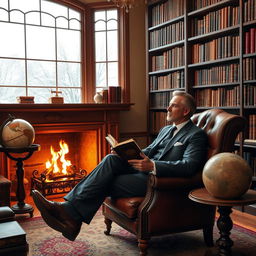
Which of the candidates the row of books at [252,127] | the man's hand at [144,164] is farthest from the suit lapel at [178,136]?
the row of books at [252,127]

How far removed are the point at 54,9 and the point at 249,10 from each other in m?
2.62

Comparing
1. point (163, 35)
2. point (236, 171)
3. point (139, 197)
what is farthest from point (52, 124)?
point (236, 171)

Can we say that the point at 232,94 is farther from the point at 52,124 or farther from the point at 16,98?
the point at 16,98

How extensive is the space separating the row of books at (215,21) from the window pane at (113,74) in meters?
1.29

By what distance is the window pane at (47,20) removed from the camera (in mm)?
4898

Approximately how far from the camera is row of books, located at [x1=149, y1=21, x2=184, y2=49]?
465cm

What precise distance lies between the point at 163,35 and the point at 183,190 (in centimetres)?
286

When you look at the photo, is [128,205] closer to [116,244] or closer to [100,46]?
[116,244]

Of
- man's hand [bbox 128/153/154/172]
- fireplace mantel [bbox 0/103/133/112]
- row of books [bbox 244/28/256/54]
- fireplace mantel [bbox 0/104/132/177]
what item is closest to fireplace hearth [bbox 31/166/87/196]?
fireplace mantel [bbox 0/104/132/177]

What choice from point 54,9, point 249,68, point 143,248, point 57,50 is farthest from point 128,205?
point 54,9

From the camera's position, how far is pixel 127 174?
2920mm

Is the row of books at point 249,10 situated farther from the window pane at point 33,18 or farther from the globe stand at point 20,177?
the window pane at point 33,18

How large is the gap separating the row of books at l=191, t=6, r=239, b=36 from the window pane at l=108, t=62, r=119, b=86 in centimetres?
129

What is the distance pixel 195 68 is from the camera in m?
4.56
